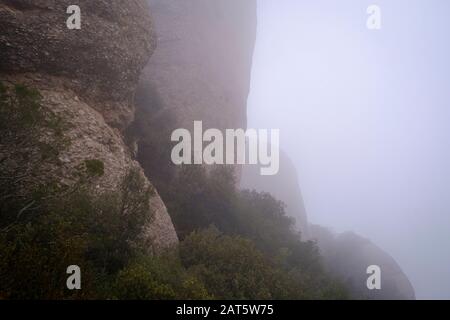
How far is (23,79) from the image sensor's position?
1055cm

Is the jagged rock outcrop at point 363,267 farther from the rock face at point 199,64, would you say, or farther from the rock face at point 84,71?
the rock face at point 84,71

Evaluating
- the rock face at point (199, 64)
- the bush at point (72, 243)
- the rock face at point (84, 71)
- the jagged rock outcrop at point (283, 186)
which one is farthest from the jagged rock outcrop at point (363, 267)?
the bush at point (72, 243)

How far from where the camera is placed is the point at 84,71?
12180mm

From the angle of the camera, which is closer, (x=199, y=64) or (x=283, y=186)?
(x=199, y=64)

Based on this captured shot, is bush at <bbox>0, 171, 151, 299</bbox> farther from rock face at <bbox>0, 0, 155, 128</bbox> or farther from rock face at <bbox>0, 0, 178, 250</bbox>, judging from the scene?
rock face at <bbox>0, 0, 155, 128</bbox>

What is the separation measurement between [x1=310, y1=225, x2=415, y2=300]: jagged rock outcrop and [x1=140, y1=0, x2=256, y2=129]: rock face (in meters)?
20.4

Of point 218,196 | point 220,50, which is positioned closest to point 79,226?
point 218,196

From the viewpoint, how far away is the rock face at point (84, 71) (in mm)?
10266

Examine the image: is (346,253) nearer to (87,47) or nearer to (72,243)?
(87,47)

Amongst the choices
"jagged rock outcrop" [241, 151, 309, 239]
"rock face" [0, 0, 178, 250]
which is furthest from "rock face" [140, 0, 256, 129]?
"jagged rock outcrop" [241, 151, 309, 239]

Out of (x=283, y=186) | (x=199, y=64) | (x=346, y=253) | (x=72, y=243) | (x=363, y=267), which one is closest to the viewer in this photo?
(x=72, y=243)

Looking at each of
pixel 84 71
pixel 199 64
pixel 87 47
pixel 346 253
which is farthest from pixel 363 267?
pixel 87 47

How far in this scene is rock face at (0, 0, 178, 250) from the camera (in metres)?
10.3

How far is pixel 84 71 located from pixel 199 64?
1997 centimetres
